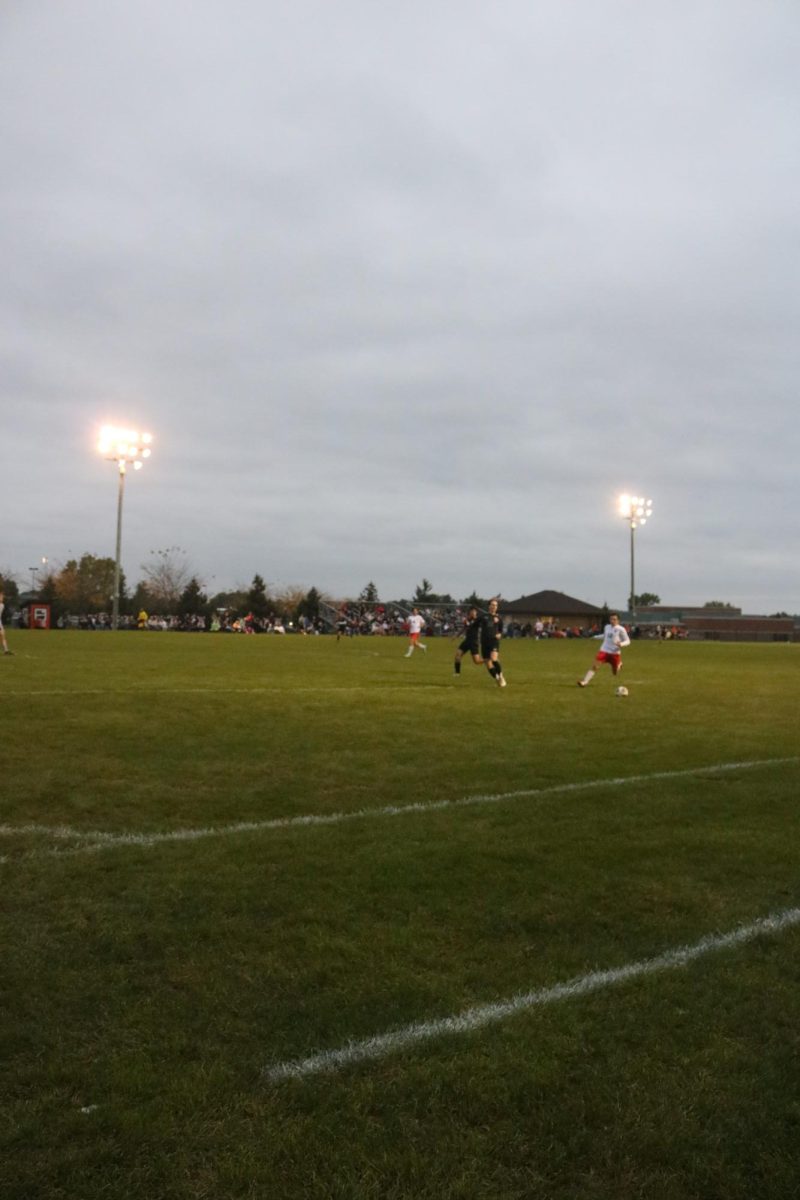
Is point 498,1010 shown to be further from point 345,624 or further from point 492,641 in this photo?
point 345,624

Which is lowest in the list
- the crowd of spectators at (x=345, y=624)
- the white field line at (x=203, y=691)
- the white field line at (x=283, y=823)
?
the white field line at (x=283, y=823)

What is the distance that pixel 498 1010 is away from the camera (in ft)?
12.1

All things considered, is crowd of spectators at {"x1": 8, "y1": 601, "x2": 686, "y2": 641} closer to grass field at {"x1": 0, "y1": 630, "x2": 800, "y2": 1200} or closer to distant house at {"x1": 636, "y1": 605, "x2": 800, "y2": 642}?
distant house at {"x1": 636, "y1": 605, "x2": 800, "y2": 642}

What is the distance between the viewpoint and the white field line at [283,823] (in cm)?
615

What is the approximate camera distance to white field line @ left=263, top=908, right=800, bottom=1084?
324 centimetres

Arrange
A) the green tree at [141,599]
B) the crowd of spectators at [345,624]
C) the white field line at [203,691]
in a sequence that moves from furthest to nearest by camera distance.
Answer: the green tree at [141,599] < the crowd of spectators at [345,624] < the white field line at [203,691]

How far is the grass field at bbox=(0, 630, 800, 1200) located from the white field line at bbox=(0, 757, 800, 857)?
35 mm

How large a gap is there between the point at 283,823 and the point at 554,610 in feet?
390

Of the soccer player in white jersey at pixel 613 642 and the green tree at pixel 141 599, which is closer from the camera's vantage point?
the soccer player in white jersey at pixel 613 642

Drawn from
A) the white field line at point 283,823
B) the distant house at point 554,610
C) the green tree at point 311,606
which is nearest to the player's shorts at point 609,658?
the white field line at point 283,823

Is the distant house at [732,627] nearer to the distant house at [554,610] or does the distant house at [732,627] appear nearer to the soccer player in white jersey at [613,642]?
the distant house at [554,610]

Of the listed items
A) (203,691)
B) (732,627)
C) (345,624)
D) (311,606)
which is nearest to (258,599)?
(311,606)

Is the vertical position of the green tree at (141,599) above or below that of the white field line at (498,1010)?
above

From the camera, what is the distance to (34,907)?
4.82m
